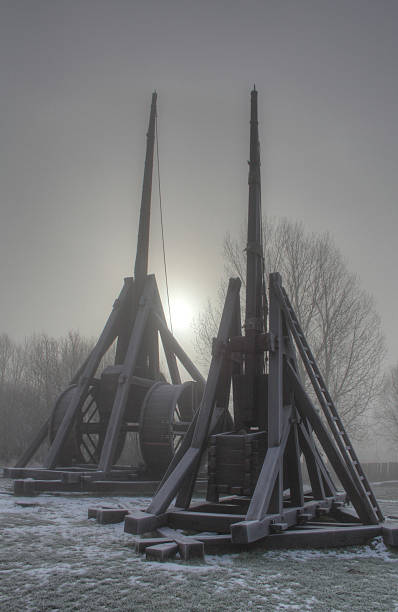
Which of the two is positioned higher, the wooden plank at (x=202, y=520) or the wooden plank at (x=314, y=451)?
the wooden plank at (x=314, y=451)

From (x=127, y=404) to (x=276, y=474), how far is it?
250 inches

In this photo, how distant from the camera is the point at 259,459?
613cm

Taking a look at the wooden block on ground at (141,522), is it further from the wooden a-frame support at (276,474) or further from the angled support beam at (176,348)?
the angled support beam at (176,348)

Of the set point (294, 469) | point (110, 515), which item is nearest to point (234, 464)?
point (294, 469)

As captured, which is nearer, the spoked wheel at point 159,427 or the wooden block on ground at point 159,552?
the wooden block on ground at point 159,552

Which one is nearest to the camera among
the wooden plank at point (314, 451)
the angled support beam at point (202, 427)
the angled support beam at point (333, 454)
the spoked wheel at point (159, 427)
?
the angled support beam at point (202, 427)

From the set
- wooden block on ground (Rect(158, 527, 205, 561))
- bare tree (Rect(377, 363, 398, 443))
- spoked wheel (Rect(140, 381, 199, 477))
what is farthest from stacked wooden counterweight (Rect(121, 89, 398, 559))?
bare tree (Rect(377, 363, 398, 443))

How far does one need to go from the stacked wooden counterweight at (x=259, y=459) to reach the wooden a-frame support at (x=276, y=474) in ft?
0.04

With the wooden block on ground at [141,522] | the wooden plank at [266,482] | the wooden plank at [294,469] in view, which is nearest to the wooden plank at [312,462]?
the wooden plank at [294,469]

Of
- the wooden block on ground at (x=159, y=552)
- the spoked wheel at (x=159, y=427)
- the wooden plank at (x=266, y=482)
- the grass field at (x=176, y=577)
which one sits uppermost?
the spoked wheel at (x=159, y=427)

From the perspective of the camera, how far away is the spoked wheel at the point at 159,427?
9.81 meters

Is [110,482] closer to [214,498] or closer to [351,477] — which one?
[214,498]

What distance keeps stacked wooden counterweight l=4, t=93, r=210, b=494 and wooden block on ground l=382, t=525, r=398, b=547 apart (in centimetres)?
509

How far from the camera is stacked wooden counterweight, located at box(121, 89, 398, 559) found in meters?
5.14
